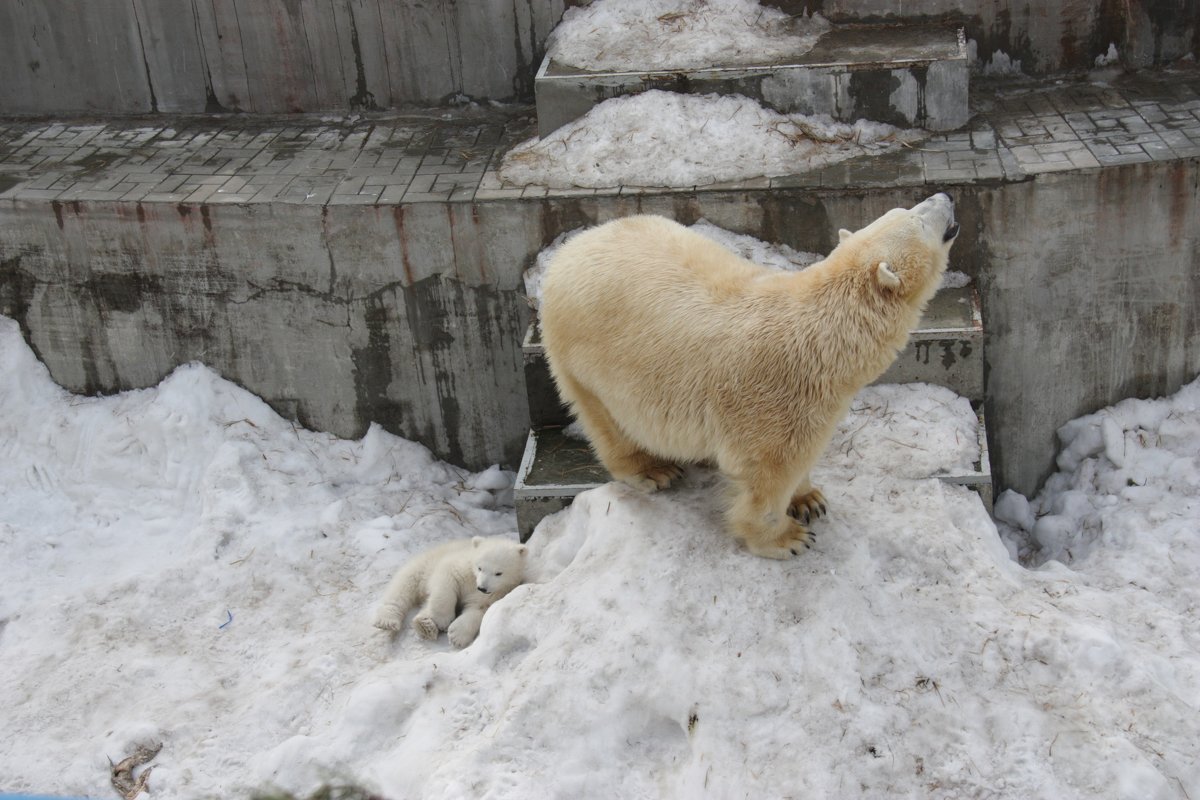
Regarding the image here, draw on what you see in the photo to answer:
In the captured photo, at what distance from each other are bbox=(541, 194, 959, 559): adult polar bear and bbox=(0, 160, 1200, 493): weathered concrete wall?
1.65 meters

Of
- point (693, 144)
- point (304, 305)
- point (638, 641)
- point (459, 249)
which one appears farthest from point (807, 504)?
point (304, 305)

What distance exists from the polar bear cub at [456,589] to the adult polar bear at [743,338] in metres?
0.80

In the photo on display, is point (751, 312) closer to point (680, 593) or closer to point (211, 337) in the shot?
point (680, 593)

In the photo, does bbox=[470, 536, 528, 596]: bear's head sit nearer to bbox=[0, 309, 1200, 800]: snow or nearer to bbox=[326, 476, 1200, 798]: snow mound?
bbox=[0, 309, 1200, 800]: snow

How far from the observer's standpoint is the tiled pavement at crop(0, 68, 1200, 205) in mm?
6023

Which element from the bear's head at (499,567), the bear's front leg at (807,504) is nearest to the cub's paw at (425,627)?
the bear's head at (499,567)

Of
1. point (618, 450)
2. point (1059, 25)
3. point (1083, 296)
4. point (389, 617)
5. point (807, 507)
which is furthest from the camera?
point (1059, 25)

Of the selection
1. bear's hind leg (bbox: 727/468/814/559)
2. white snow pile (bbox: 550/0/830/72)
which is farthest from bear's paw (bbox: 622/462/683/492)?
white snow pile (bbox: 550/0/830/72)

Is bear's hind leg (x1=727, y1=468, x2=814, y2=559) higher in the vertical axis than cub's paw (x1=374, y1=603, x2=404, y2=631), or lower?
higher

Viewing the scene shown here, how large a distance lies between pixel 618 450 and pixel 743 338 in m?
0.86

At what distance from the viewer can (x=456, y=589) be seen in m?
5.09

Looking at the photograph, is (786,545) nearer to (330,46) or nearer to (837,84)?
(837,84)

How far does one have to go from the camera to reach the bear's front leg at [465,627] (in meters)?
4.86

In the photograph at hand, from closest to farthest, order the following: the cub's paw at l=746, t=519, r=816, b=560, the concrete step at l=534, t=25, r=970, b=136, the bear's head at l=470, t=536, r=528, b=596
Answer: the cub's paw at l=746, t=519, r=816, b=560 < the bear's head at l=470, t=536, r=528, b=596 < the concrete step at l=534, t=25, r=970, b=136
